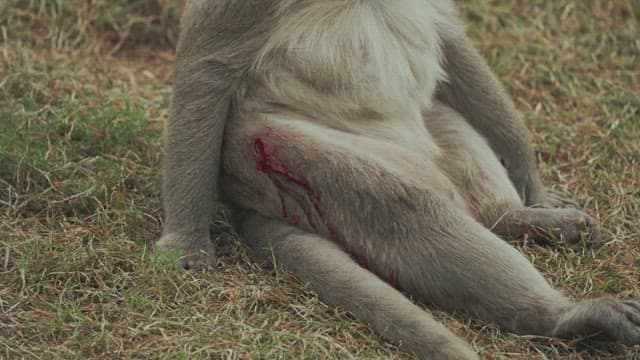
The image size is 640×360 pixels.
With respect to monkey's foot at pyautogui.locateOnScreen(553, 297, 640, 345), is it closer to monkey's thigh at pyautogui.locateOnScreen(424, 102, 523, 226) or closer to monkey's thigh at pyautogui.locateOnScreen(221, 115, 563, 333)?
monkey's thigh at pyautogui.locateOnScreen(221, 115, 563, 333)

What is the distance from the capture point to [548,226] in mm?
5977

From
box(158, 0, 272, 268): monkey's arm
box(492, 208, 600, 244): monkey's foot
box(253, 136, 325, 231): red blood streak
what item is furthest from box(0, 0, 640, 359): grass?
box(253, 136, 325, 231): red blood streak

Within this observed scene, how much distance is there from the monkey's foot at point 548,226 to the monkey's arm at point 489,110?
0.40 metres

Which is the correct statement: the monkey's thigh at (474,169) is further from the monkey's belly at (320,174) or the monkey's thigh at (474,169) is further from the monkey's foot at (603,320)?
the monkey's foot at (603,320)

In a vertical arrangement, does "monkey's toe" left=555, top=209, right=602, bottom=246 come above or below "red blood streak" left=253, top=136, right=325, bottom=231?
below

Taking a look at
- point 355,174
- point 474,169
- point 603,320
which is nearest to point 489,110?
point 474,169

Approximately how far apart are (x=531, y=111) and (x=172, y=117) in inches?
117

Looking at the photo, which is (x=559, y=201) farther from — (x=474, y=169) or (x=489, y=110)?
(x=474, y=169)

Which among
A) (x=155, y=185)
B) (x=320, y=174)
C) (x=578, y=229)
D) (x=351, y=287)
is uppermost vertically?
(x=320, y=174)

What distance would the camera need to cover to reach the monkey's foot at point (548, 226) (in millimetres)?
5965

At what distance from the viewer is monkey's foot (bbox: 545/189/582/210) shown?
21.1 ft

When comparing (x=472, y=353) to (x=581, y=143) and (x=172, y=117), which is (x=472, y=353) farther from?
(x=581, y=143)

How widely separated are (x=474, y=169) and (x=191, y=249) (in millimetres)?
1505

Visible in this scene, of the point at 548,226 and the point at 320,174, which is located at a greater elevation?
the point at 320,174
